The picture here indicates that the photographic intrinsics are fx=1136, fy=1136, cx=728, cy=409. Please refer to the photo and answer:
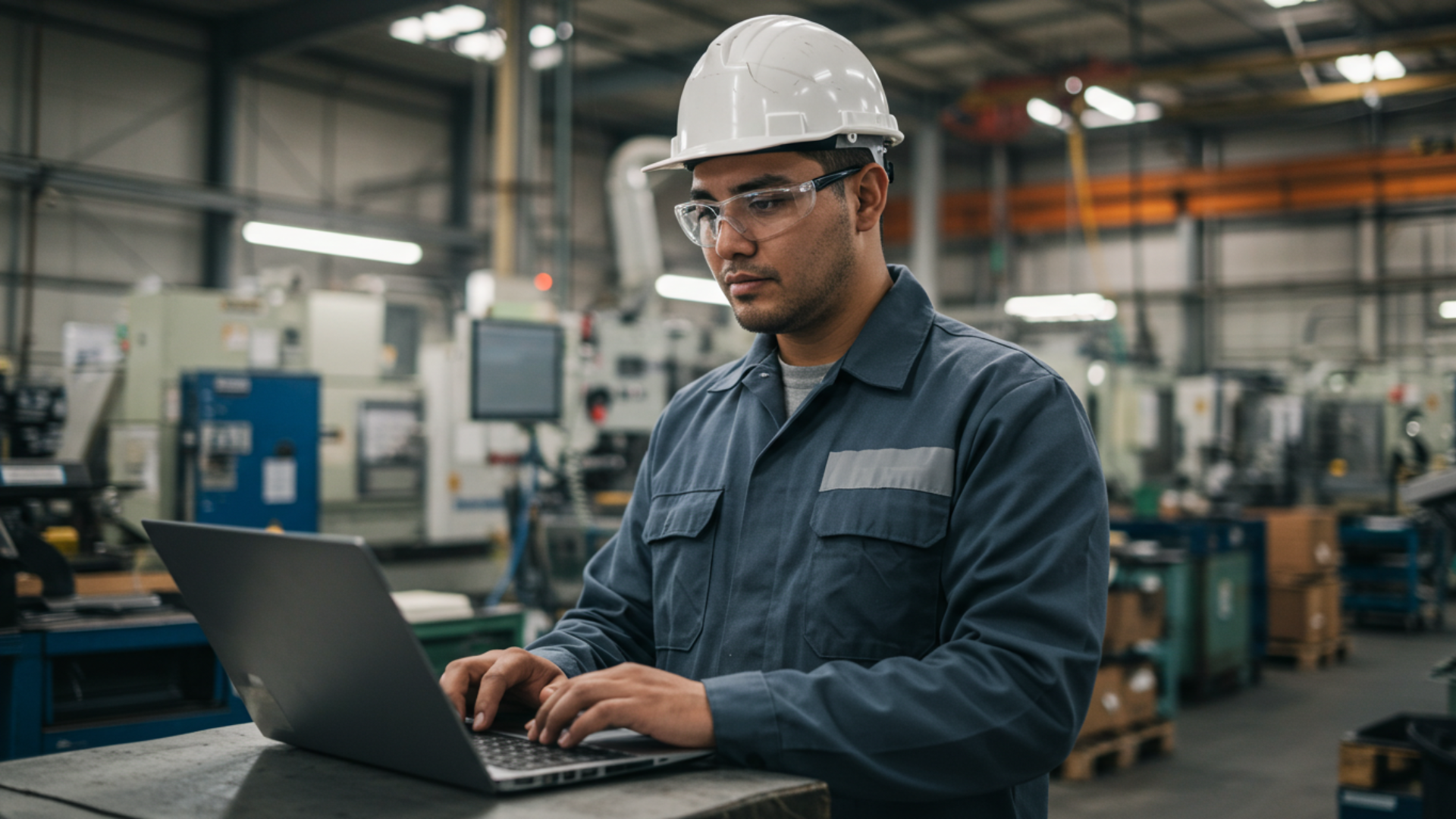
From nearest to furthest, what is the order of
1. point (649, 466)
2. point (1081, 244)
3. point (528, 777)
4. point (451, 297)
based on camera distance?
1. point (528, 777)
2. point (649, 466)
3. point (451, 297)
4. point (1081, 244)

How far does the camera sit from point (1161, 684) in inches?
201

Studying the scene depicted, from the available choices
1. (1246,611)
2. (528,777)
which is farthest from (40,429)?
(1246,611)

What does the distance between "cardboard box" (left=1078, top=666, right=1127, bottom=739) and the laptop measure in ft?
12.8

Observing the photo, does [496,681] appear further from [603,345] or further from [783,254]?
[603,345]

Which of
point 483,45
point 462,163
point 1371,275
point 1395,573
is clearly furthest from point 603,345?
point 1371,275

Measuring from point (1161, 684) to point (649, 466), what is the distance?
4.32 metres

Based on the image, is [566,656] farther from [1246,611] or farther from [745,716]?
[1246,611]

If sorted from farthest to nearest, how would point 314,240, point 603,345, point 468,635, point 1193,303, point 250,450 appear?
point 1193,303 → point 314,240 → point 603,345 → point 250,450 → point 468,635

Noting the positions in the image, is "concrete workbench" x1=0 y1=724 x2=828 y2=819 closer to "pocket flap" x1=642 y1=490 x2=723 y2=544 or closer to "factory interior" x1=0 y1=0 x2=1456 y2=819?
"factory interior" x1=0 y1=0 x2=1456 y2=819

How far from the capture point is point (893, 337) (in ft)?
4.21

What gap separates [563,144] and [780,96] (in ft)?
19.5

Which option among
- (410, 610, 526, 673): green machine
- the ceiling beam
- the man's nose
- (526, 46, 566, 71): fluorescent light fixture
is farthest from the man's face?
the ceiling beam

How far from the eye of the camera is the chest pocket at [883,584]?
1154 millimetres

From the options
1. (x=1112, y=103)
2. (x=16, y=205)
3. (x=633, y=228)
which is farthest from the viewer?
(x=16, y=205)
